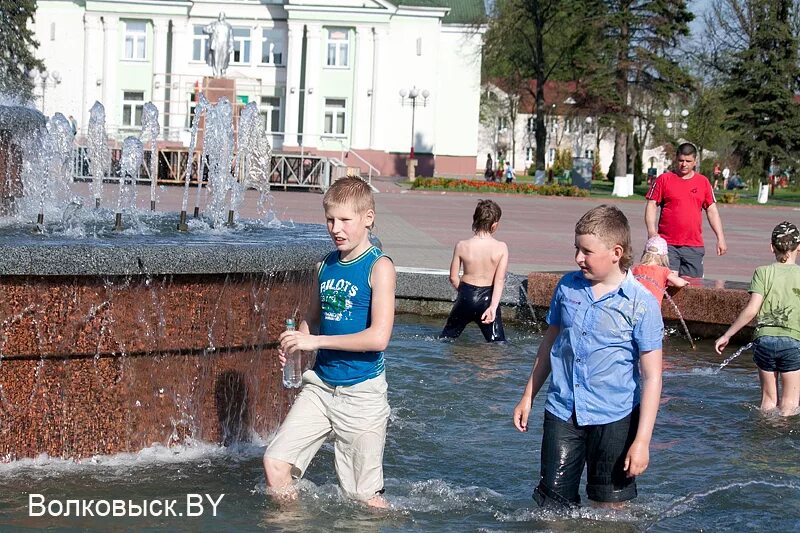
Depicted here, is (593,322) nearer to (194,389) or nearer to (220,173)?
(194,389)

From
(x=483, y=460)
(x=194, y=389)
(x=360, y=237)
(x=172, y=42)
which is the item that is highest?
(x=172, y=42)

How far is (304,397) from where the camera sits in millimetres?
4750

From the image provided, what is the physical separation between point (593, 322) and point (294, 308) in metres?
2.14

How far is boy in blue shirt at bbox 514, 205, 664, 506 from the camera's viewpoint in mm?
4445

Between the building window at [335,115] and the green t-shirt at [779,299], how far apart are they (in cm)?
4996

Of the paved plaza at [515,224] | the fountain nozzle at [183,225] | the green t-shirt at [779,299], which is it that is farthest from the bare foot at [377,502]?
the paved plaza at [515,224]

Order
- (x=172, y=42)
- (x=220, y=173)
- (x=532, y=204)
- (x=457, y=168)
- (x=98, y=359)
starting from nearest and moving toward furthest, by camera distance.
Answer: (x=98, y=359) → (x=220, y=173) → (x=532, y=204) → (x=172, y=42) → (x=457, y=168)

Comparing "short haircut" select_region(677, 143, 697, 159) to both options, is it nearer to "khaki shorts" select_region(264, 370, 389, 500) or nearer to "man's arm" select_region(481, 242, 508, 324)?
"man's arm" select_region(481, 242, 508, 324)

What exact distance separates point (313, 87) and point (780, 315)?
49767 millimetres

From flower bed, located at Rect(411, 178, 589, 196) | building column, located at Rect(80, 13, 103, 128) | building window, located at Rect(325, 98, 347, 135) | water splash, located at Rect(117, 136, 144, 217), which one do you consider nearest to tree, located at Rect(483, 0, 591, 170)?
building window, located at Rect(325, 98, 347, 135)

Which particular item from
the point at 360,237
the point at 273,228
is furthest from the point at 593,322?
the point at 273,228

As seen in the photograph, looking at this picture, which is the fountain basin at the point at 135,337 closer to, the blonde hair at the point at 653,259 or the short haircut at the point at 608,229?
the short haircut at the point at 608,229

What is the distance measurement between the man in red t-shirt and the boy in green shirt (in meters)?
2.50

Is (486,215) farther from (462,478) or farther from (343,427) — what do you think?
(343,427)
